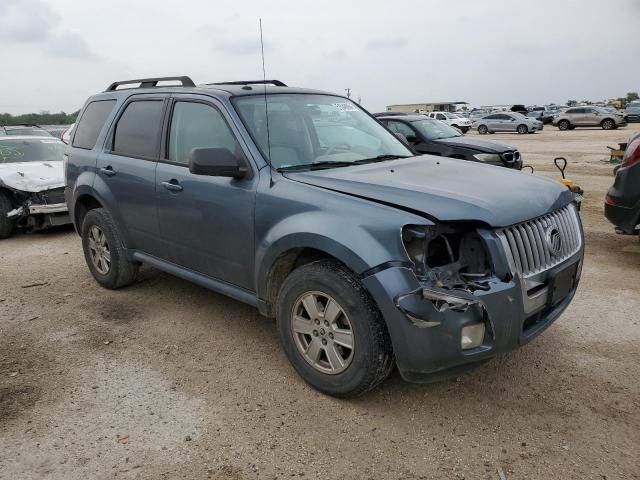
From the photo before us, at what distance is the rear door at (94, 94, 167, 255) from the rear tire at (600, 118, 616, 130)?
35876mm

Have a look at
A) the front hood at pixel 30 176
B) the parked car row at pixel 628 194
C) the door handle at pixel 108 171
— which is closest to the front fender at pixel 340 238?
the door handle at pixel 108 171

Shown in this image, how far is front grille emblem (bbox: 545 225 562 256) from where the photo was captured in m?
2.98

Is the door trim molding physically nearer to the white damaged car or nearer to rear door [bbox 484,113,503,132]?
the white damaged car

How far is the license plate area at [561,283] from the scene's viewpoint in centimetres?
293

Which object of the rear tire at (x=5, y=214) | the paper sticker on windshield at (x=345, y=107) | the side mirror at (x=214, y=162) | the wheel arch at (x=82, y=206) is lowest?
the rear tire at (x=5, y=214)

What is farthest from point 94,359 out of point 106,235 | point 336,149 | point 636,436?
point 636,436

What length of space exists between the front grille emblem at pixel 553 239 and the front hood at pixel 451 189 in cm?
13

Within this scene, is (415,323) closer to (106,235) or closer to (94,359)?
(94,359)

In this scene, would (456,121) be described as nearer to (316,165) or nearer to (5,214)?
(5,214)

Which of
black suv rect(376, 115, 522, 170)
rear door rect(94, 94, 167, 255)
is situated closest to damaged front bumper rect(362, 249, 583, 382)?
rear door rect(94, 94, 167, 255)

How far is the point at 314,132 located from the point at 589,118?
118 ft

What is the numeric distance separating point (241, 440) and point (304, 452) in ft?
1.16

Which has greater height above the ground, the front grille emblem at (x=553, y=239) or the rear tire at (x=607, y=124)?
the front grille emblem at (x=553, y=239)

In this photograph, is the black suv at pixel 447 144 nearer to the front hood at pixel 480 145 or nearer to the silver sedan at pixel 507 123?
the front hood at pixel 480 145
